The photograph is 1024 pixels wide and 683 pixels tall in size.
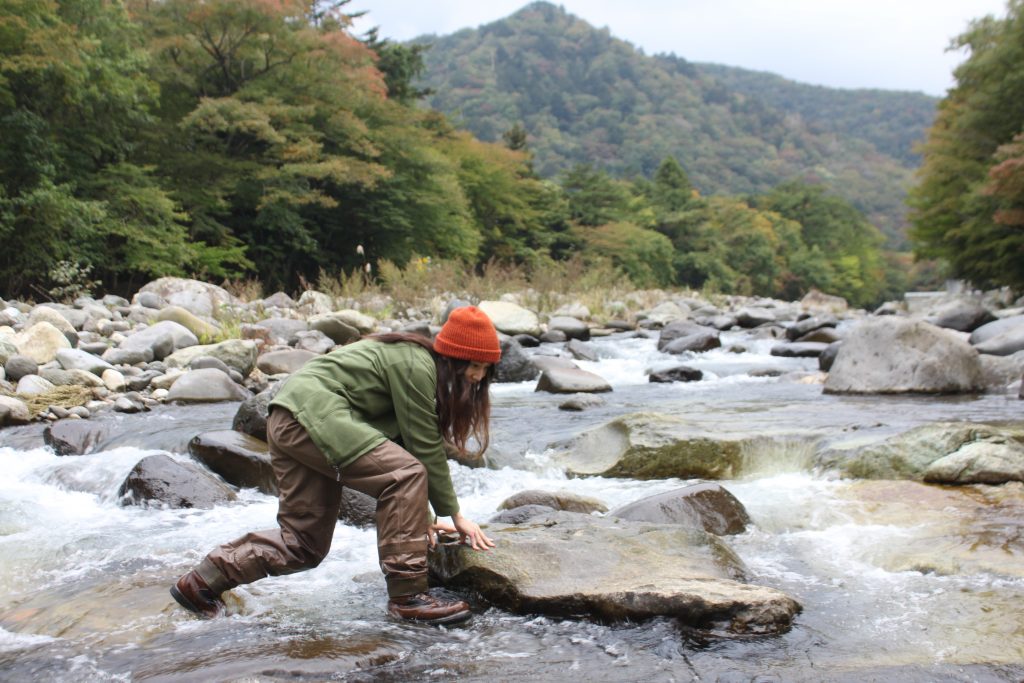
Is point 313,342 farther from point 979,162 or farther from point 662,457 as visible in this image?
point 979,162

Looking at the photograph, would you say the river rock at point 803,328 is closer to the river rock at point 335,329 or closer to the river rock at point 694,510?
the river rock at point 335,329

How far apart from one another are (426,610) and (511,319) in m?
10.8

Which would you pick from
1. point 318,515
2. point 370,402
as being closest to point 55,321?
point 318,515

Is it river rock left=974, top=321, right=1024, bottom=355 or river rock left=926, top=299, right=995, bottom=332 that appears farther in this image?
river rock left=926, top=299, right=995, bottom=332

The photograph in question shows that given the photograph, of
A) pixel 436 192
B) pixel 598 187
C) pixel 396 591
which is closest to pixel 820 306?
pixel 598 187

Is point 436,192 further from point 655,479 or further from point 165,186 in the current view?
point 655,479

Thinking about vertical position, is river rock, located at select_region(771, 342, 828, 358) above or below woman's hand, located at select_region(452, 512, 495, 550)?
below

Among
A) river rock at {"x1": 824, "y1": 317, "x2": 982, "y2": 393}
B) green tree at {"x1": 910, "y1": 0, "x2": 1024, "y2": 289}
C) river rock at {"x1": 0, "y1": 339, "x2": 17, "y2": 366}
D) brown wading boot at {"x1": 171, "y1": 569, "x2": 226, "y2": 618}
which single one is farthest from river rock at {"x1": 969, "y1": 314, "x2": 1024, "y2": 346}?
river rock at {"x1": 0, "y1": 339, "x2": 17, "y2": 366}

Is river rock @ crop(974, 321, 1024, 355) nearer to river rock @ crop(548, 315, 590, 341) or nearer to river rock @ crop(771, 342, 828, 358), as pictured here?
river rock @ crop(771, 342, 828, 358)

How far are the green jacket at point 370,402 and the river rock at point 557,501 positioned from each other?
1605 mm

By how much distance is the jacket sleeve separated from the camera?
9.82 ft

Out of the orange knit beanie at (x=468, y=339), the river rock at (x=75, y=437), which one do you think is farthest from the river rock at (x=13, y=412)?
the orange knit beanie at (x=468, y=339)

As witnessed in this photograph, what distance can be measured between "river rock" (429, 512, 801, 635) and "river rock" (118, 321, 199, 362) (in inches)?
278

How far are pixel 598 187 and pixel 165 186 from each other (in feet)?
76.4
